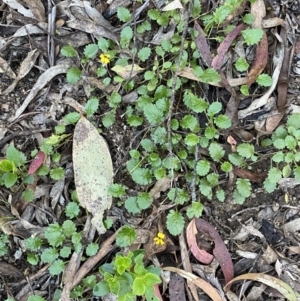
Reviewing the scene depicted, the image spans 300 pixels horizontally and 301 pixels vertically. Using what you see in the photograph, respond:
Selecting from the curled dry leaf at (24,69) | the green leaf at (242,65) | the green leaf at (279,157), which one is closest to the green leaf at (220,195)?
the green leaf at (279,157)

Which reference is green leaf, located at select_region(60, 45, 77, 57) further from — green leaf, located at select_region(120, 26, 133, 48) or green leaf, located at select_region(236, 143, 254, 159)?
green leaf, located at select_region(236, 143, 254, 159)

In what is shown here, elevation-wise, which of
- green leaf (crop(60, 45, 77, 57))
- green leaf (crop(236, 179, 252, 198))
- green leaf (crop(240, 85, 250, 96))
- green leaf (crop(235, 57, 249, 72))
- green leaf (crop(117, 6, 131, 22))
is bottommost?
green leaf (crop(236, 179, 252, 198))

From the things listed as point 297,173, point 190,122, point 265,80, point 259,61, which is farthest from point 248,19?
point 297,173

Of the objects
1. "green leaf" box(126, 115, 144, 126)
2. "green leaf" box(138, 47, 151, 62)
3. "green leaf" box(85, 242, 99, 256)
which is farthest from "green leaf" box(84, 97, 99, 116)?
"green leaf" box(85, 242, 99, 256)

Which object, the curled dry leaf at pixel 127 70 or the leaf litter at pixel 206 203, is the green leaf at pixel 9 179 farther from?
the curled dry leaf at pixel 127 70

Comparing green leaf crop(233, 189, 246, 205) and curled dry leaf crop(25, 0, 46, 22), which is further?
curled dry leaf crop(25, 0, 46, 22)

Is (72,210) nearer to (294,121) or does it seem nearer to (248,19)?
(294,121)
